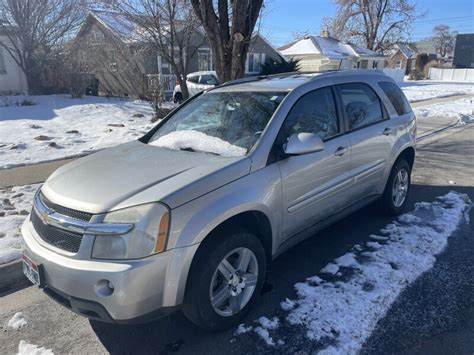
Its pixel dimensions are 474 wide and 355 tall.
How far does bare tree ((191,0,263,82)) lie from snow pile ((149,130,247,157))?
360cm

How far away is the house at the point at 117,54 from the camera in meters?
15.9

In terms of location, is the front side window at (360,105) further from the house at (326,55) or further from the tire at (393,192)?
the house at (326,55)

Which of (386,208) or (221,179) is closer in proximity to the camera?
(221,179)

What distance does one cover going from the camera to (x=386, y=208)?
15.7 feet

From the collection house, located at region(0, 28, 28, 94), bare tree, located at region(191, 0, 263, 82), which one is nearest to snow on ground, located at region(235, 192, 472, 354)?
bare tree, located at region(191, 0, 263, 82)

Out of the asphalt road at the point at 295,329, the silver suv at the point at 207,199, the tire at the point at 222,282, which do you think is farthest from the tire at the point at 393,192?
the tire at the point at 222,282

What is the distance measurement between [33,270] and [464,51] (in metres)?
72.7

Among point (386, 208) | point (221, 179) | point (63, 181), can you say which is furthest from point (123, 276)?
point (386, 208)

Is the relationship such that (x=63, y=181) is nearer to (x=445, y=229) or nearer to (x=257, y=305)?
(x=257, y=305)

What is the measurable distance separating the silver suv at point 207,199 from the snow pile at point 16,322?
0.62 m

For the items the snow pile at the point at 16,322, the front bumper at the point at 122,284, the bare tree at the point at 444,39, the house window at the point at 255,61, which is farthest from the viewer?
the bare tree at the point at 444,39

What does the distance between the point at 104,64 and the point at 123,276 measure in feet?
64.3

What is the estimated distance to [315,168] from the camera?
11.3ft

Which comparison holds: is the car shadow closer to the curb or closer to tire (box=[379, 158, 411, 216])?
tire (box=[379, 158, 411, 216])
